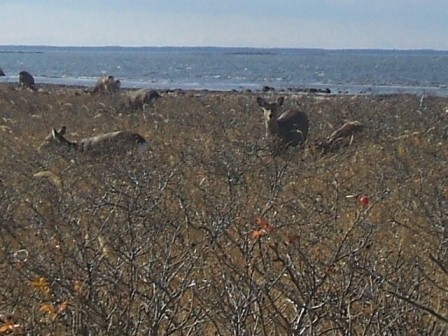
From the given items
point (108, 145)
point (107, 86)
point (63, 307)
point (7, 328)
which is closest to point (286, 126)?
point (108, 145)

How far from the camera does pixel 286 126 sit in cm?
1480

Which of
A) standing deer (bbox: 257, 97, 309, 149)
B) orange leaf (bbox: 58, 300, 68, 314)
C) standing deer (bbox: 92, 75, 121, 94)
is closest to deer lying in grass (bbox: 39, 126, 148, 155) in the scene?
standing deer (bbox: 257, 97, 309, 149)

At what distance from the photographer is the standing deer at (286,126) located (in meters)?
14.0

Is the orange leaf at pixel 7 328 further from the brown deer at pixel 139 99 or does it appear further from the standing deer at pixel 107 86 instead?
the standing deer at pixel 107 86

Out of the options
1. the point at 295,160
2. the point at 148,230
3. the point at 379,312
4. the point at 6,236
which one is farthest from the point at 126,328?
the point at 295,160

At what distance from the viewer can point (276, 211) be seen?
793 centimetres

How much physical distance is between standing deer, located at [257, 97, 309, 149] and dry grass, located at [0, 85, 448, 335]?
291 millimetres

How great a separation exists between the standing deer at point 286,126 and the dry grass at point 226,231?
0.95ft

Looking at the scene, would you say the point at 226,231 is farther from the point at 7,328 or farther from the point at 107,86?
the point at 107,86

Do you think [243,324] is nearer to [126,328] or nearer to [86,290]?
[126,328]

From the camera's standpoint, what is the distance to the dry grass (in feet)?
14.3

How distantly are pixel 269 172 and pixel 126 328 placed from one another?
220 inches

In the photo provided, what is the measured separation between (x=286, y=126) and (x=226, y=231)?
9.21 m

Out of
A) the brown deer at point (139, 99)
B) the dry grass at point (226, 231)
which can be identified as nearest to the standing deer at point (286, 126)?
the dry grass at point (226, 231)
